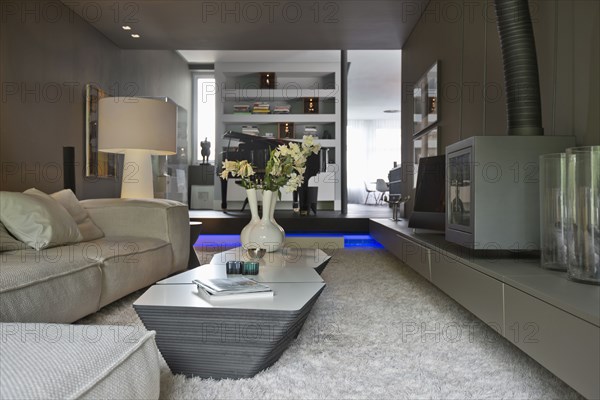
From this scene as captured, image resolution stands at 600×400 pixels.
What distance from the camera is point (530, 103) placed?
2430 millimetres

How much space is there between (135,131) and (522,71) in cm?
278

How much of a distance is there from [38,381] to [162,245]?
238cm

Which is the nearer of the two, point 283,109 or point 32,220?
point 32,220

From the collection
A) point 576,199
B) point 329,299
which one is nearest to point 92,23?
point 329,299

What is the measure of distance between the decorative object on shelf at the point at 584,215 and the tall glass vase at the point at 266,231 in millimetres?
1584

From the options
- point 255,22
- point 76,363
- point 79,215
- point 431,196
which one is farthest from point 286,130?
point 76,363

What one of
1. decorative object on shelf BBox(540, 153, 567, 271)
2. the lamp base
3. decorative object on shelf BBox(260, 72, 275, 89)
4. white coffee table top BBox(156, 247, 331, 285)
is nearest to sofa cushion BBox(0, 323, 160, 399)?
white coffee table top BBox(156, 247, 331, 285)

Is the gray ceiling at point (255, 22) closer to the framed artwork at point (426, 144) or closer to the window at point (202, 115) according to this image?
the framed artwork at point (426, 144)

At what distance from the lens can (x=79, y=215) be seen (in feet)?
10.2

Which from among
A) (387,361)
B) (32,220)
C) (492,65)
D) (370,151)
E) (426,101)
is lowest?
(387,361)

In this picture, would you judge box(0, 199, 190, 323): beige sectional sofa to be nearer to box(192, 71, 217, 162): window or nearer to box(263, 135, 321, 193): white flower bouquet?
box(263, 135, 321, 193): white flower bouquet

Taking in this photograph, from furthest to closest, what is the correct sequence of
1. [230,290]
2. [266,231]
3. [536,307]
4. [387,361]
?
1. [266,231]
2. [387,361]
3. [230,290]
4. [536,307]

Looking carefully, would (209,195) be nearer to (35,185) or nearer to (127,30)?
(127,30)

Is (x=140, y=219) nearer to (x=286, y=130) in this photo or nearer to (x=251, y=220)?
(x=251, y=220)
